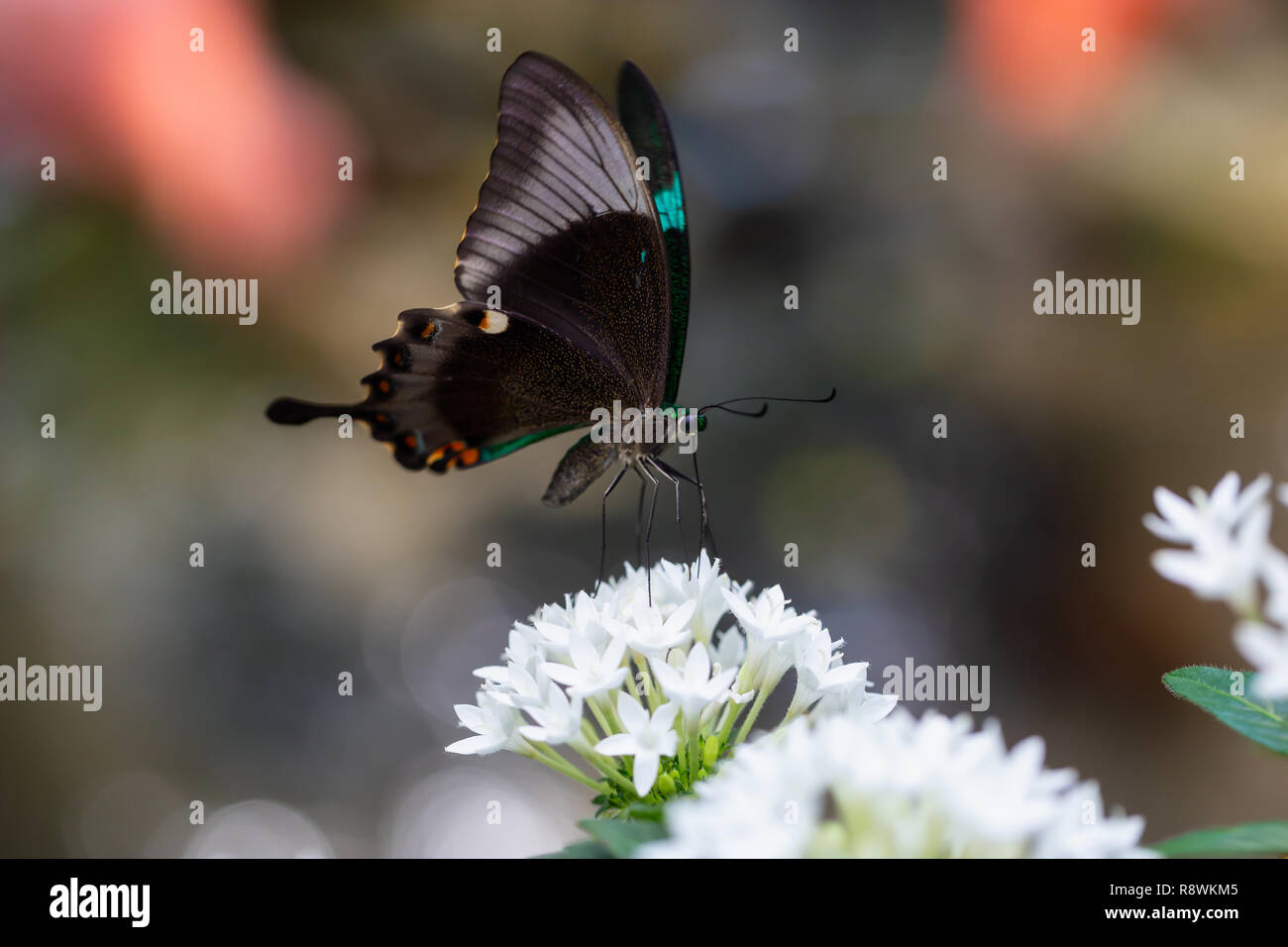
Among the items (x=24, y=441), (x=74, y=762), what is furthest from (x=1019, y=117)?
(x=74, y=762)

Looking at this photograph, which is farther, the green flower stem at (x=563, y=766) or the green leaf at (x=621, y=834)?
the green flower stem at (x=563, y=766)

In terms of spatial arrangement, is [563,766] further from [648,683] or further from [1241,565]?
[1241,565]

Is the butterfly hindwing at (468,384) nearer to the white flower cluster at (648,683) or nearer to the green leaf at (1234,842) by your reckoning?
the white flower cluster at (648,683)

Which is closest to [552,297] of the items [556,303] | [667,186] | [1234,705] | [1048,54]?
[556,303]

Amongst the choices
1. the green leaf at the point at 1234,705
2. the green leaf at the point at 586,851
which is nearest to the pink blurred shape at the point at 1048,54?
the green leaf at the point at 1234,705

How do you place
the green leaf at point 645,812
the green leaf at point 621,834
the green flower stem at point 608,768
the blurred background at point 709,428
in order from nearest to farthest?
the green leaf at point 621,834 → the green leaf at point 645,812 → the green flower stem at point 608,768 → the blurred background at point 709,428

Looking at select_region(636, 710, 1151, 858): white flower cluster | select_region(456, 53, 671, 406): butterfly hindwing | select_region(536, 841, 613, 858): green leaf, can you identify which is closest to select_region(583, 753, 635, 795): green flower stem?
select_region(536, 841, 613, 858): green leaf
